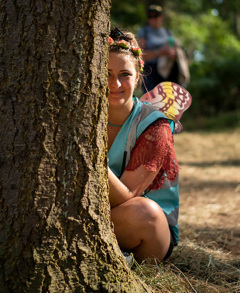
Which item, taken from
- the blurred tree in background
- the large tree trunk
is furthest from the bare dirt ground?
the blurred tree in background

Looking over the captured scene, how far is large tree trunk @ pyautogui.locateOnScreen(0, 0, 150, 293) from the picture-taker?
4.95 ft

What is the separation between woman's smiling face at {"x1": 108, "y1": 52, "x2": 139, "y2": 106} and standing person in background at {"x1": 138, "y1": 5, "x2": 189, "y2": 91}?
3.91m

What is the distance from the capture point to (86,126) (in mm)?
1590

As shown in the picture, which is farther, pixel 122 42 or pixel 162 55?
pixel 162 55

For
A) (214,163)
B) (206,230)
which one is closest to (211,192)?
(206,230)

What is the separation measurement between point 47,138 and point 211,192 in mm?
3544

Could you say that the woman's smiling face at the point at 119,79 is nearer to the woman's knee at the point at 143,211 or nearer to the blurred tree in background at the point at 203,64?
the woman's knee at the point at 143,211

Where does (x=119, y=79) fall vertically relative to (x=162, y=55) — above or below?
below

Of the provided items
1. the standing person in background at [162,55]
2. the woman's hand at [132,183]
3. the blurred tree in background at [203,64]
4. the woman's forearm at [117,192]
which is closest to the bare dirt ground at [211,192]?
the woman's hand at [132,183]

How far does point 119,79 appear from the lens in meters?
2.27

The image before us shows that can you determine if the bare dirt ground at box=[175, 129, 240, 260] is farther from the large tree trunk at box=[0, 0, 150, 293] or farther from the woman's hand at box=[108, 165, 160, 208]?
the large tree trunk at box=[0, 0, 150, 293]

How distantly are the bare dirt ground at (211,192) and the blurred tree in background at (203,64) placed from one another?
100.0 inches

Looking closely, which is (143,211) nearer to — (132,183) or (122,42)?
(132,183)

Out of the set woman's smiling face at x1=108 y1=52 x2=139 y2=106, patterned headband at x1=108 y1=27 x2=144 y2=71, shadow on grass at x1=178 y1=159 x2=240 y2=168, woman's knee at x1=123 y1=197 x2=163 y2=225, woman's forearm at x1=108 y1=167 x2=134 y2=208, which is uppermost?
patterned headband at x1=108 y1=27 x2=144 y2=71
